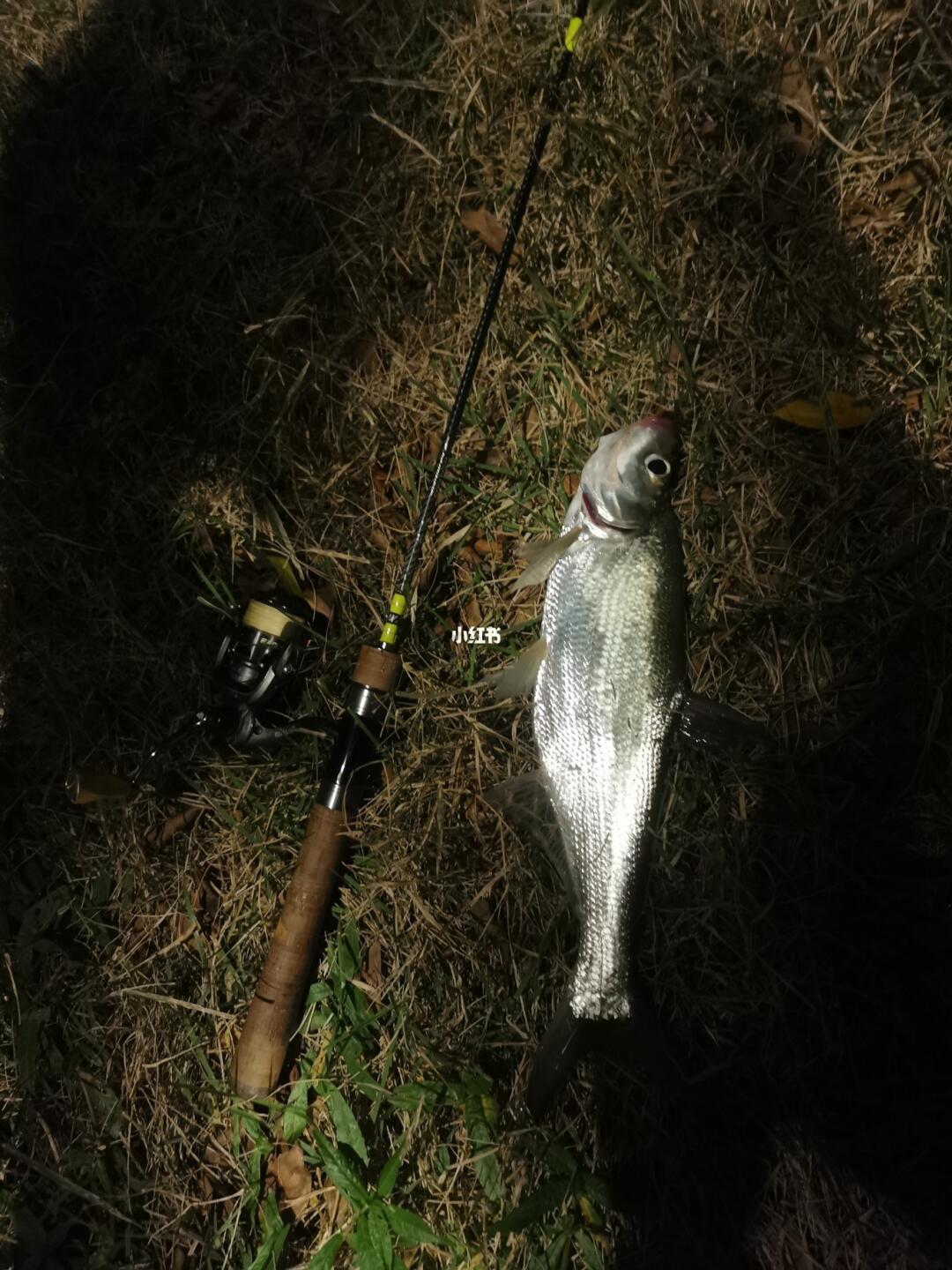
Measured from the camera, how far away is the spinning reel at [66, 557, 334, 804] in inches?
76.9

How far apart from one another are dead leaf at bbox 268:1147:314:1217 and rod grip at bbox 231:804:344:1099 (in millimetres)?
253

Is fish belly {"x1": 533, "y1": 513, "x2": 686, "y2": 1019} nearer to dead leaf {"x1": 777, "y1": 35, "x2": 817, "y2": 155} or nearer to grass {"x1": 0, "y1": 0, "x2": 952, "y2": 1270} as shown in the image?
grass {"x1": 0, "y1": 0, "x2": 952, "y2": 1270}

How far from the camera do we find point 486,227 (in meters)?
2.12

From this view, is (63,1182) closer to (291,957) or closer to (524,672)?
(291,957)

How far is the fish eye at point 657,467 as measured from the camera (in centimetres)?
173

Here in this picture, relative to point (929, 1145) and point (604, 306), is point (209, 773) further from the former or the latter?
point (929, 1145)

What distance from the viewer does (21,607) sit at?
2215mm

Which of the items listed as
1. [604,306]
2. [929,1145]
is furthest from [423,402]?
[929,1145]

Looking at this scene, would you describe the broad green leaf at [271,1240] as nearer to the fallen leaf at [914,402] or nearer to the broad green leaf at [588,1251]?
the broad green leaf at [588,1251]

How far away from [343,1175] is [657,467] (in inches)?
77.9

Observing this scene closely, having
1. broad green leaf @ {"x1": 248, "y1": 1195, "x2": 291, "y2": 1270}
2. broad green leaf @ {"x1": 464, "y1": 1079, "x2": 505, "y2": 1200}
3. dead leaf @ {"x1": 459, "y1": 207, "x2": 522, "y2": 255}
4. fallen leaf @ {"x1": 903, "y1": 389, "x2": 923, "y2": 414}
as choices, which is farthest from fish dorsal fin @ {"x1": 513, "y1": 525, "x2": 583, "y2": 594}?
broad green leaf @ {"x1": 248, "y1": 1195, "x2": 291, "y2": 1270}

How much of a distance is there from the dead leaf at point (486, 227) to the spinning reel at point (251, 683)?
118 cm

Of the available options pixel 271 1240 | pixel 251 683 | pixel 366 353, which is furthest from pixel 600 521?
pixel 271 1240

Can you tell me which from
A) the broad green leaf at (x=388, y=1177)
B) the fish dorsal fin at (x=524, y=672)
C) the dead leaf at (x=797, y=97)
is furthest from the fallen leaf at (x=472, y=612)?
the dead leaf at (x=797, y=97)
